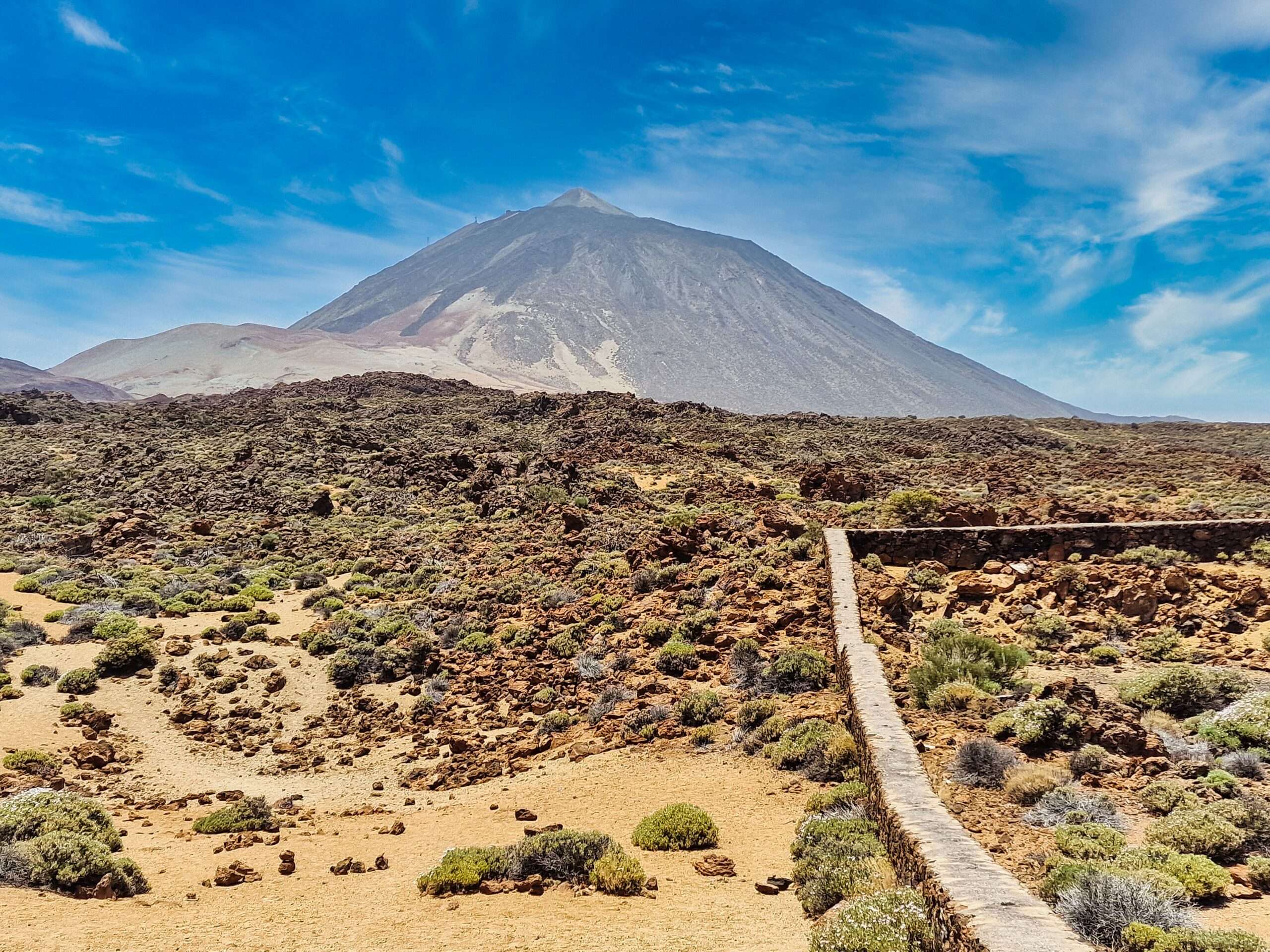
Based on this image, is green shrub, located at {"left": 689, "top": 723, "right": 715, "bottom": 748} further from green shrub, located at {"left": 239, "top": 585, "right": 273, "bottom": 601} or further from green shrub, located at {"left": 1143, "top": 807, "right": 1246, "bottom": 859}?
green shrub, located at {"left": 239, "top": 585, "right": 273, "bottom": 601}

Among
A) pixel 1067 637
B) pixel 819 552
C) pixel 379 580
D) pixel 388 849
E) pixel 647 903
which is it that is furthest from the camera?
pixel 379 580

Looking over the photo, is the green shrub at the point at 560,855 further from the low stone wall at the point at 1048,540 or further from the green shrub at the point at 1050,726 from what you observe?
the low stone wall at the point at 1048,540

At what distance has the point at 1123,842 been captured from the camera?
4914mm

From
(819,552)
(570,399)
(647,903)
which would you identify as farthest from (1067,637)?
(570,399)

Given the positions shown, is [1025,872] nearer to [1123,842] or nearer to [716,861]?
[1123,842]

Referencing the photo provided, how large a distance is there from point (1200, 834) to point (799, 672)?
5016 millimetres

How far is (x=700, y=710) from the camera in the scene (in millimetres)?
9297

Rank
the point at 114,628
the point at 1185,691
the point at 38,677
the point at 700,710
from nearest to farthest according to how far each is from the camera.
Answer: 1. the point at 1185,691
2. the point at 700,710
3. the point at 38,677
4. the point at 114,628

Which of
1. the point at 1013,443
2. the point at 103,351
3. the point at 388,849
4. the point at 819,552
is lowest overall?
the point at 388,849

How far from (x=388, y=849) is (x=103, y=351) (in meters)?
240

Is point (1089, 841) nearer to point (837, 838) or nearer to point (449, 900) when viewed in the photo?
point (837, 838)

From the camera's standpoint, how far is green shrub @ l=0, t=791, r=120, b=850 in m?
6.18

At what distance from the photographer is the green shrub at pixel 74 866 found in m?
5.57

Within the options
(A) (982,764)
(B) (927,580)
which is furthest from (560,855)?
(B) (927,580)
